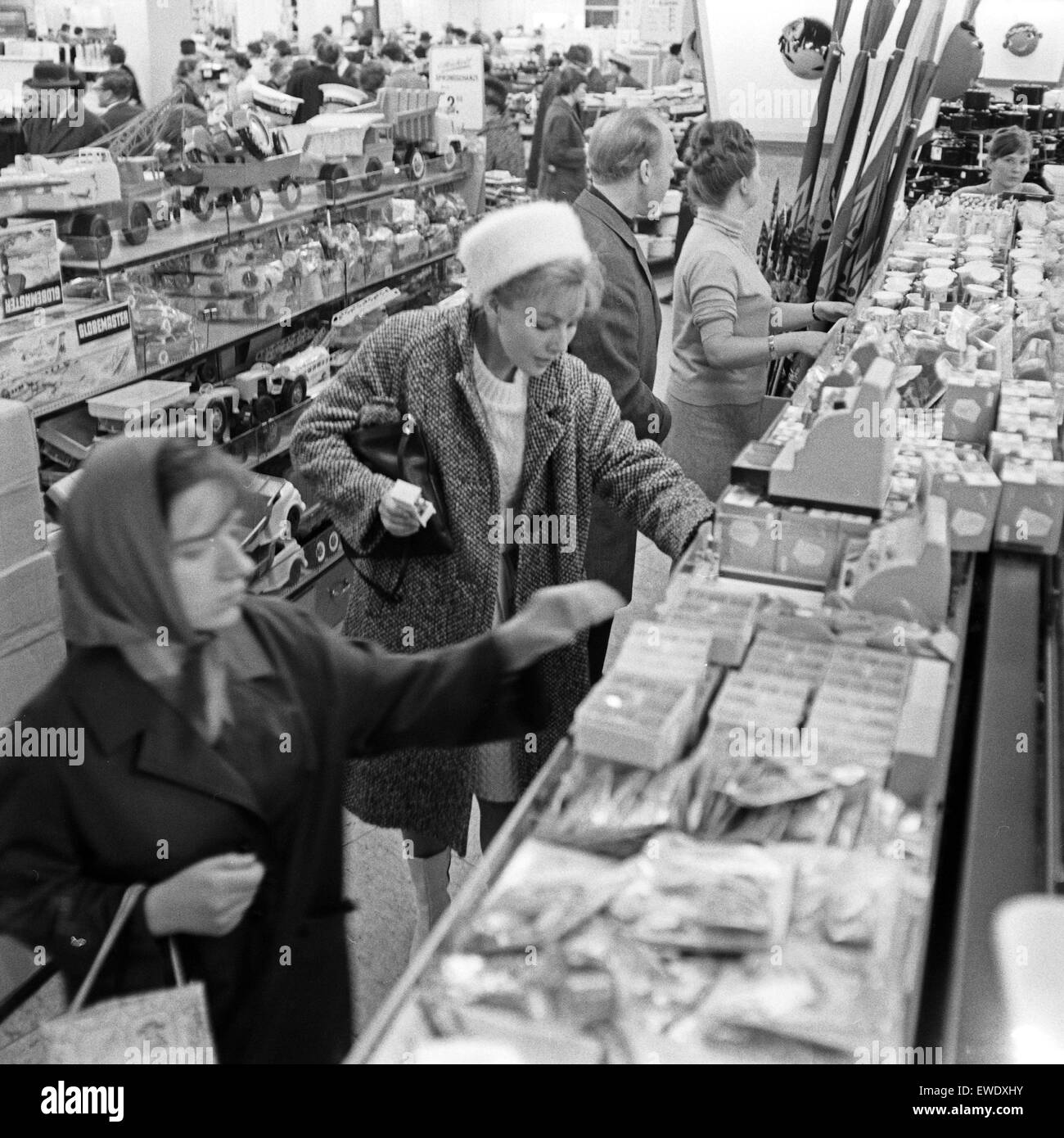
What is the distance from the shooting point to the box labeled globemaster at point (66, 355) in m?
3.14

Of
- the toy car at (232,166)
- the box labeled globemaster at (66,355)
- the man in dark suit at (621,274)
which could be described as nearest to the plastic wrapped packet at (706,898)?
the man in dark suit at (621,274)

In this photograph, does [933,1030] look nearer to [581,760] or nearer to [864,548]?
[581,760]

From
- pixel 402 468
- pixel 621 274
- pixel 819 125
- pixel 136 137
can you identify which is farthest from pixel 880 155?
pixel 402 468

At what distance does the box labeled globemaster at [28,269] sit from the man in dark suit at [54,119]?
3882 millimetres

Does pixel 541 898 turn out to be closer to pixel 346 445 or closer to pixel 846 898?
pixel 846 898

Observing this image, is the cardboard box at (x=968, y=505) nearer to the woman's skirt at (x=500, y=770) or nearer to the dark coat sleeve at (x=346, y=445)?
the woman's skirt at (x=500, y=770)

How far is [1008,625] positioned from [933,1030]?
861 millimetres

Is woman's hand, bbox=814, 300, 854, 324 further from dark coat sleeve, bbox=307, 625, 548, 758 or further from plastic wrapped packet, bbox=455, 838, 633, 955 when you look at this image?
plastic wrapped packet, bbox=455, 838, 633, 955

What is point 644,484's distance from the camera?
2.64 metres

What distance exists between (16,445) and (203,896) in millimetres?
1744

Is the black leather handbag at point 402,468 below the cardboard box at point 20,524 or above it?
above

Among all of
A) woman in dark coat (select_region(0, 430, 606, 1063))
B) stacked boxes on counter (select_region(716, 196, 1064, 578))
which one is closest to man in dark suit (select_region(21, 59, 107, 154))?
stacked boxes on counter (select_region(716, 196, 1064, 578))

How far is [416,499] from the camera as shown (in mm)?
2426
